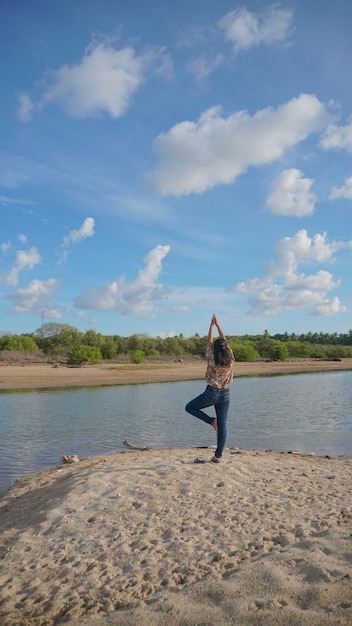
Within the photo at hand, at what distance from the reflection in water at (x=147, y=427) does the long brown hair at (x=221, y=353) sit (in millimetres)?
5549

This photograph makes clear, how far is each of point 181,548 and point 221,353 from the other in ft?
12.1

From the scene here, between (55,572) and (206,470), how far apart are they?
11.4 ft

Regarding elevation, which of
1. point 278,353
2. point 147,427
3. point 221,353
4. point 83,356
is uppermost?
point 221,353

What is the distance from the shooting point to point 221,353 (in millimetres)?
8203

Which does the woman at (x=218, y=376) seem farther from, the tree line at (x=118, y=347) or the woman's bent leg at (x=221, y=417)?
the tree line at (x=118, y=347)

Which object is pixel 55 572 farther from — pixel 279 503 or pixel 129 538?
pixel 279 503

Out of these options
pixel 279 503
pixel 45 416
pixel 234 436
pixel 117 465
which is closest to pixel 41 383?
pixel 45 416

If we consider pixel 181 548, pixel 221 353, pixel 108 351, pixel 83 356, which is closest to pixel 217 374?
pixel 221 353

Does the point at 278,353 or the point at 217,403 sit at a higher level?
the point at 278,353

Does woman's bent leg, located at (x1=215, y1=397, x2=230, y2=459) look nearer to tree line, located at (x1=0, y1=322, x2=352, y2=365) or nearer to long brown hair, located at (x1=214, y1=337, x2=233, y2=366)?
long brown hair, located at (x1=214, y1=337, x2=233, y2=366)

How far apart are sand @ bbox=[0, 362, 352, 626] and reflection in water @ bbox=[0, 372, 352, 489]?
4.28 m

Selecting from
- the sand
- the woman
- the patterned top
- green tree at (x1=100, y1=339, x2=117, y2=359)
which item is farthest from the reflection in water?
green tree at (x1=100, y1=339, x2=117, y2=359)

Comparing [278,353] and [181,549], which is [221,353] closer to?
[181,549]

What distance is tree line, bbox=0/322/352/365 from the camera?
7722cm
